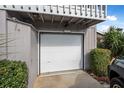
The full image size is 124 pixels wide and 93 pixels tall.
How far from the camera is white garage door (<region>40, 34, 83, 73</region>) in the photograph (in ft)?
24.7

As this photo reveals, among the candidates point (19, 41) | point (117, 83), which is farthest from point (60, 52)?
point (117, 83)

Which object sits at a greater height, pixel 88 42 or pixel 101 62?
pixel 88 42

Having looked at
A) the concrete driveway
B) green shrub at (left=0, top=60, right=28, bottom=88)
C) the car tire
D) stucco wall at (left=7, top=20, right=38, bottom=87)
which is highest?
stucco wall at (left=7, top=20, right=38, bottom=87)

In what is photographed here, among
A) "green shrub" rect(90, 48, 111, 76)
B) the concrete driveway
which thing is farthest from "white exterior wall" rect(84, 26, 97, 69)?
the concrete driveway

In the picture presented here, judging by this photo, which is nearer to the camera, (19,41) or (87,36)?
(19,41)

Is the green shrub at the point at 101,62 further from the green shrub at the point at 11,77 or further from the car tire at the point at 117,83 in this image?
the green shrub at the point at 11,77

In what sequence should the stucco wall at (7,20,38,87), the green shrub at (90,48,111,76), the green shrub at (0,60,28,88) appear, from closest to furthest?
the green shrub at (0,60,28,88) < the stucco wall at (7,20,38,87) < the green shrub at (90,48,111,76)

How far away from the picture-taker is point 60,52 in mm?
7859

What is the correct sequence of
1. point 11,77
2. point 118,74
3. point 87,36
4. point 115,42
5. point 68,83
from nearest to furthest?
point 11,77 → point 118,74 → point 68,83 → point 87,36 → point 115,42

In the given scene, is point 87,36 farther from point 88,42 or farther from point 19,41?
point 19,41

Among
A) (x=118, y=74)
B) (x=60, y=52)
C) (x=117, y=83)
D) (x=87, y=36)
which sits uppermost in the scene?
(x=87, y=36)

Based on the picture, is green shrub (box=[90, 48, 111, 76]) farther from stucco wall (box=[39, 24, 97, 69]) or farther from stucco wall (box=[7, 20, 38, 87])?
stucco wall (box=[7, 20, 38, 87])

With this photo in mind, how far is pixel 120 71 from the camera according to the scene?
3.25 metres
